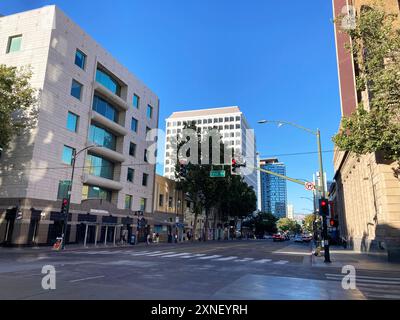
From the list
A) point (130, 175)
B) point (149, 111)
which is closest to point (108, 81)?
point (149, 111)

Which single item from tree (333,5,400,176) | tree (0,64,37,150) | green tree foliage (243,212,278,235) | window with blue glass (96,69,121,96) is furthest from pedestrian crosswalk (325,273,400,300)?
green tree foliage (243,212,278,235)

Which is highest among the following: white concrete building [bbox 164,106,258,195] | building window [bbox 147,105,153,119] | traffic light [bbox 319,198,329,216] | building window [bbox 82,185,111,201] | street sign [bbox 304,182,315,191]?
white concrete building [bbox 164,106,258,195]

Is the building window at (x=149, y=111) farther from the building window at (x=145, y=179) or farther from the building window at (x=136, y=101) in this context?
the building window at (x=145, y=179)

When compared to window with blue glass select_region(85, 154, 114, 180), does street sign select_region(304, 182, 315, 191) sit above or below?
below

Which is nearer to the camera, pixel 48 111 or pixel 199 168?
pixel 48 111

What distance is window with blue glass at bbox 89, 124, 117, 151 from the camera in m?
40.0

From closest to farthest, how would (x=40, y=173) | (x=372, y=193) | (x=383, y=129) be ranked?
1. (x=383, y=129)
2. (x=372, y=193)
3. (x=40, y=173)

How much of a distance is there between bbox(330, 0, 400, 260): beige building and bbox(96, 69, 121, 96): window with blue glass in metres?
28.5

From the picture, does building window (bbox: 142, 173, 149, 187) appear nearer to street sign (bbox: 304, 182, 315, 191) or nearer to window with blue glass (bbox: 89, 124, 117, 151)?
window with blue glass (bbox: 89, 124, 117, 151)

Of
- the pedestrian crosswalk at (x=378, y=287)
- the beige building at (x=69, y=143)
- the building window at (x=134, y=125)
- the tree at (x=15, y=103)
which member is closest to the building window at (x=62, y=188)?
the beige building at (x=69, y=143)

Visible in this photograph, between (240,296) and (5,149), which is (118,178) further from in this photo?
(240,296)

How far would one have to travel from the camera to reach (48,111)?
1266 inches
